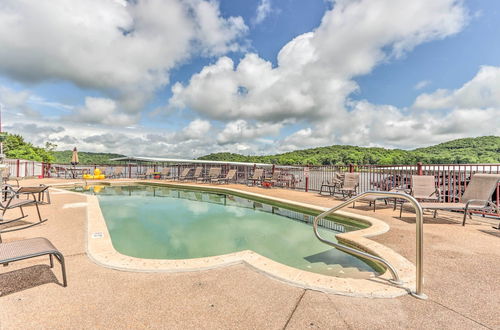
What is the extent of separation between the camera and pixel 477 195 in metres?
4.82

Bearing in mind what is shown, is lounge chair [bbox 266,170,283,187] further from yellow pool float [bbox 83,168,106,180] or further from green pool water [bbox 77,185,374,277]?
yellow pool float [bbox 83,168,106,180]

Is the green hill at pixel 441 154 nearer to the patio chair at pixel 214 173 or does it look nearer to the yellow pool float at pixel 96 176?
the patio chair at pixel 214 173

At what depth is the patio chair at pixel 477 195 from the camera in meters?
4.43

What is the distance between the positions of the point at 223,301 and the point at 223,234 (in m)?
3.07

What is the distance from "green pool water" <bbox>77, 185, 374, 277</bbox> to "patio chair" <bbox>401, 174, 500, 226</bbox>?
5.95 feet

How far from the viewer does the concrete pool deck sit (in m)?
1.73


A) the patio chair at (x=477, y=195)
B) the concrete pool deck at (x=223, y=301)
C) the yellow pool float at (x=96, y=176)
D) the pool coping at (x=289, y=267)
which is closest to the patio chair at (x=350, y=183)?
the patio chair at (x=477, y=195)

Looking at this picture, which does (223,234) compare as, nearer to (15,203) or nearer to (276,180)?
(15,203)

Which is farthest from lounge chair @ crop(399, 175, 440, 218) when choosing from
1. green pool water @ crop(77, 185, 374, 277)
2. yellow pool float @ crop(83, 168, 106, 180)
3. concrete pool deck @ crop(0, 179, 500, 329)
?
yellow pool float @ crop(83, 168, 106, 180)

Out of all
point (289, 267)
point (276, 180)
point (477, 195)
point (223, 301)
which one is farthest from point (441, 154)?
point (223, 301)

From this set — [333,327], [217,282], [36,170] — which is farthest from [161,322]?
[36,170]

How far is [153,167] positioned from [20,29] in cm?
1087

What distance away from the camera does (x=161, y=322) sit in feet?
5.63

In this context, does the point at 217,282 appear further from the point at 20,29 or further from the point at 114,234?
the point at 20,29
